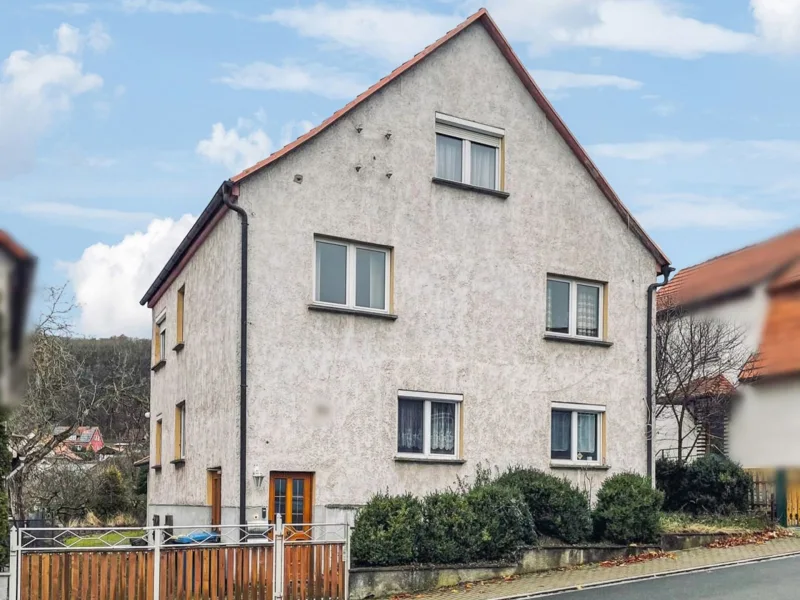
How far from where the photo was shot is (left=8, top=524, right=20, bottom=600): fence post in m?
13.2

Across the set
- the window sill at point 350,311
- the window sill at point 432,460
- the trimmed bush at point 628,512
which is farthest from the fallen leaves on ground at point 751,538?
the window sill at point 350,311

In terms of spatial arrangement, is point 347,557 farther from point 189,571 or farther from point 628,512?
point 628,512

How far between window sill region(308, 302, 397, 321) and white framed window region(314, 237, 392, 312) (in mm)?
125

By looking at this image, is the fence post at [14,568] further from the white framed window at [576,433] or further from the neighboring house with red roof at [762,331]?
the neighboring house with red roof at [762,331]

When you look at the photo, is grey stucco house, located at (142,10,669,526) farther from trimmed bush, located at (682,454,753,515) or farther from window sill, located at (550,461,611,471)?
trimmed bush, located at (682,454,753,515)

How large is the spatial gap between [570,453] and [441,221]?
6033 mm

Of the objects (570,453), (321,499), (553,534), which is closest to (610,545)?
(553,534)

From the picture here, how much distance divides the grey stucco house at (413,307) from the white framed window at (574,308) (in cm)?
5

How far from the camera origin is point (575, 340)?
21750 millimetres

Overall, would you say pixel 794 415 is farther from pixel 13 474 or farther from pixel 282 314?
pixel 13 474

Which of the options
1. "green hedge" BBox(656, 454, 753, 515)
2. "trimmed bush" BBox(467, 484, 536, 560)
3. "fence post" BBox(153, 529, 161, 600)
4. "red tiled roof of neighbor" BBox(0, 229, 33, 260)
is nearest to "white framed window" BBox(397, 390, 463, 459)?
"trimmed bush" BBox(467, 484, 536, 560)

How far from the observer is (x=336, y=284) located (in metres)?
18.9

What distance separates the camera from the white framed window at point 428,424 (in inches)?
760

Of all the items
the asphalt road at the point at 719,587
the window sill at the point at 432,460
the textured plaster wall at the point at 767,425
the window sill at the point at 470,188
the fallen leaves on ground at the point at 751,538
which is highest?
the window sill at the point at 470,188
